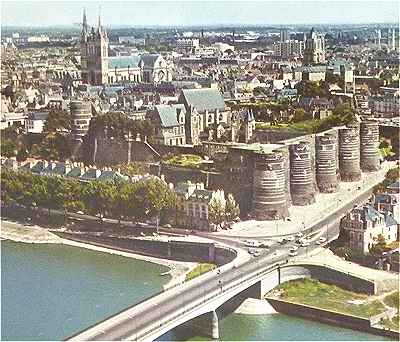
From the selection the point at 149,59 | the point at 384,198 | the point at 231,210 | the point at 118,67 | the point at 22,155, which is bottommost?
the point at 231,210

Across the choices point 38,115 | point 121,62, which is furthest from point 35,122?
point 121,62

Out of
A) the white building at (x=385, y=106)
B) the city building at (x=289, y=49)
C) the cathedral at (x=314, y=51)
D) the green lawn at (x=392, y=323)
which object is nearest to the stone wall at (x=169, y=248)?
the green lawn at (x=392, y=323)

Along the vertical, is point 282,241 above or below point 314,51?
below

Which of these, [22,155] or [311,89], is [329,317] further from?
[311,89]

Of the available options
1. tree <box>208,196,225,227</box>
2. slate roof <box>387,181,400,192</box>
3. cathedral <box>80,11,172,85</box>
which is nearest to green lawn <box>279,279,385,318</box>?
tree <box>208,196,225,227</box>

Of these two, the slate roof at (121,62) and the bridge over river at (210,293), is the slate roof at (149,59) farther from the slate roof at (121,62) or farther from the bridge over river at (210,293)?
the bridge over river at (210,293)

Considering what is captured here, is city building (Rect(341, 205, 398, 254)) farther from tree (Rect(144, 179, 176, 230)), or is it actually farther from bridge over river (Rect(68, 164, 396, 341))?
tree (Rect(144, 179, 176, 230))

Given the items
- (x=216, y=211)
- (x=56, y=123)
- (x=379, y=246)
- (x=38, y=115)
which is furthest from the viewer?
(x=38, y=115)
